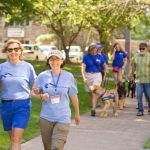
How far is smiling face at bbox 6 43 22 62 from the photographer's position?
6969 millimetres

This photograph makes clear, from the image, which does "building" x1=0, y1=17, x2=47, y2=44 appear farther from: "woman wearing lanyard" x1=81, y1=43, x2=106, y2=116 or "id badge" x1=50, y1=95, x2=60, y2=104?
"id badge" x1=50, y1=95, x2=60, y2=104

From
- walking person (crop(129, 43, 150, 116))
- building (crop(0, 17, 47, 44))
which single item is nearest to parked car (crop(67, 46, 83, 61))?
building (crop(0, 17, 47, 44))

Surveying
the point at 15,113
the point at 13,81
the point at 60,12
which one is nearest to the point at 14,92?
the point at 13,81

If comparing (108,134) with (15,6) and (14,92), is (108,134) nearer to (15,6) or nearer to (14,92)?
(14,92)

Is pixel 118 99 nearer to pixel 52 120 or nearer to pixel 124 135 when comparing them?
pixel 124 135

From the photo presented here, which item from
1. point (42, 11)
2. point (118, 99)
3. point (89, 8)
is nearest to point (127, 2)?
point (118, 99)

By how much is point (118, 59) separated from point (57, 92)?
893cm

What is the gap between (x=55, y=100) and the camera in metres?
6.62

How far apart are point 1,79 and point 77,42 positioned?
63899 millimetres

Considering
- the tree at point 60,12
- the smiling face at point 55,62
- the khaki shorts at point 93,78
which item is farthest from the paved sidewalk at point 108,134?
the tree at point 60,12

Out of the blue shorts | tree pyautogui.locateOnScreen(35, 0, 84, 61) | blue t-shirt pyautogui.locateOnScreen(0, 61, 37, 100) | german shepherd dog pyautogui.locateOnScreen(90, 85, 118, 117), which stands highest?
tree pyautogui.locateOnScreen(35, 0, 84, 61)

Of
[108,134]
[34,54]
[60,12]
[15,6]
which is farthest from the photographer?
[34,54]

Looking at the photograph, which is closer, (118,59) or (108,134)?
(108,134)

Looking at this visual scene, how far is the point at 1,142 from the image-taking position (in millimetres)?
8805
